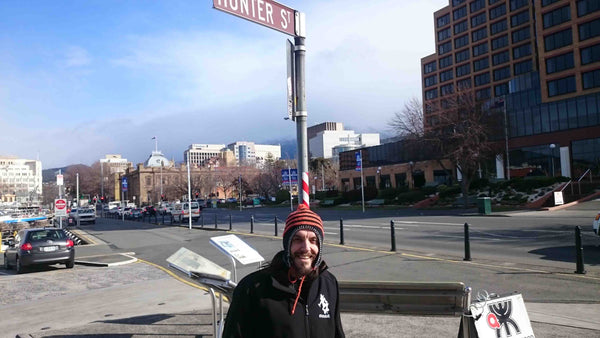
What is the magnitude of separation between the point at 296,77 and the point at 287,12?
89 centimetres

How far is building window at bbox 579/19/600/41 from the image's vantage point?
50094mm

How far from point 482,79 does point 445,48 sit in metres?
→ 11.1

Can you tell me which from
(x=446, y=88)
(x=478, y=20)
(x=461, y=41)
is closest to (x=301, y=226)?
(x=478, y=20)

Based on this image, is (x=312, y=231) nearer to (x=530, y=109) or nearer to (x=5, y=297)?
(x=5, y=297)

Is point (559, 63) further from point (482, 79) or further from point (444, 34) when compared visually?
point (444, 34)

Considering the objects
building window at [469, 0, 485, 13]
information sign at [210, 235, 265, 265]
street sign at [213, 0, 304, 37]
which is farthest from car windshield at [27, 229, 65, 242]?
building window at [469, 0, 485, 13]

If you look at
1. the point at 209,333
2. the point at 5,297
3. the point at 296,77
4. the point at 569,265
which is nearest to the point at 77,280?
the point at 5,297

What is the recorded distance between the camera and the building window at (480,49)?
280 feet

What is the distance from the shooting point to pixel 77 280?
12461mm

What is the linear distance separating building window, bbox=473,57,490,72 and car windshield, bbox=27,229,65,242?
84934mm

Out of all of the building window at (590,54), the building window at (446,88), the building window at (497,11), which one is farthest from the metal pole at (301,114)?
the building window at (446,88)

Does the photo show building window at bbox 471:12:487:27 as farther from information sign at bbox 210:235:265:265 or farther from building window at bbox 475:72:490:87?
information sign at bbox 210:235:265:265

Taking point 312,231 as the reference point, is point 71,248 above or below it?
below

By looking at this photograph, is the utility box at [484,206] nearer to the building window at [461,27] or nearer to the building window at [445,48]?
the building window at [461,27]
